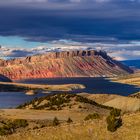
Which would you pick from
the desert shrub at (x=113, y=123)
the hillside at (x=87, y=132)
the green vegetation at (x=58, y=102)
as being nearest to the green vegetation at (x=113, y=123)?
the desert shrub at (x=113, y=123)

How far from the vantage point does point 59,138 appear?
4475 cm

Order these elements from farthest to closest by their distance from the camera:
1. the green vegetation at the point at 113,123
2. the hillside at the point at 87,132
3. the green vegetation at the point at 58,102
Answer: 1. the green vegetation at the point at 58,102
2. the green vegetation at the point at 113,123
3. the hillside at the point at 87,132

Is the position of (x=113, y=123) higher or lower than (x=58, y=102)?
higher

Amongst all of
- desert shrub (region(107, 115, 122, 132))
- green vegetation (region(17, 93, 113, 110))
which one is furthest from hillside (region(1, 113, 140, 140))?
green vegetation (region(17, 93, 113, 110))

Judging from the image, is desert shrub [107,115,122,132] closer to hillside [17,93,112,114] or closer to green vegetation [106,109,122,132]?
green vegetation [106,109,122,132]

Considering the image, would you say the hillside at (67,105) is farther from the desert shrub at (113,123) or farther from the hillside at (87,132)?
the desert shrub at (113,123)

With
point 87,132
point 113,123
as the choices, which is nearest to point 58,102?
point 87,132

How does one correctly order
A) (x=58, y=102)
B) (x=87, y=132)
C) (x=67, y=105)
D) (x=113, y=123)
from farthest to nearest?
(x=58, y=102), (x=67, y=105), (x=87, y=132), (x=113, y=123)

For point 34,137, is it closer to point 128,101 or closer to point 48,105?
point 48,105

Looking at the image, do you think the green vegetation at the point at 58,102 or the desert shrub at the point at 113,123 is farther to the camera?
the green vegetation at the point at 58,102

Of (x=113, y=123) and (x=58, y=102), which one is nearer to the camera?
(x=113, y=123)

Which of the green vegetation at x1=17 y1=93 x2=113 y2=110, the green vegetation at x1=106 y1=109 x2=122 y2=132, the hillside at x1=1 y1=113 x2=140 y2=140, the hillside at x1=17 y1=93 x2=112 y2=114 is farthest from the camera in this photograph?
the green vegetation at x1=17 y1=93 x2=113 y2=110

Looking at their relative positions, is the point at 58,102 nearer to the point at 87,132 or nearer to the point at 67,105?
the point at 67,105

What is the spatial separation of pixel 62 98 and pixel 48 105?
578 centimetres
